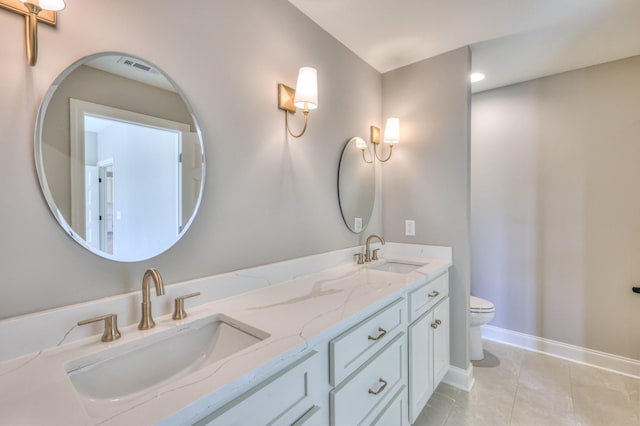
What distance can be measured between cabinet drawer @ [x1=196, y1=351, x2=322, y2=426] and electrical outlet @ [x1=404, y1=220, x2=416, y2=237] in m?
1.57

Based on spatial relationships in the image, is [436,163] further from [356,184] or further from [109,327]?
[109,327]

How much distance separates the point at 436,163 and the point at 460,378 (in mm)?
1551

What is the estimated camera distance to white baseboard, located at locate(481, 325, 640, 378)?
7.11ft

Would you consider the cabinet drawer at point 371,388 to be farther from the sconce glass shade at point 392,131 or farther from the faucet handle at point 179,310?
the sconce glass shade at point 392,131

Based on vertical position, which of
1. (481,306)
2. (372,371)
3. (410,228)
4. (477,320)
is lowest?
(477,320)

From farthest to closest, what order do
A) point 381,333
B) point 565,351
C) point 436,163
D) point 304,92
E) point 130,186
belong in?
point 565,351 → point 436,163 → point 304,92 → point 381,333 → point 130,186

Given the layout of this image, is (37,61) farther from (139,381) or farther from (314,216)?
(314,216)

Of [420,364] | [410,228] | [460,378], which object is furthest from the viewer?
[410,228]

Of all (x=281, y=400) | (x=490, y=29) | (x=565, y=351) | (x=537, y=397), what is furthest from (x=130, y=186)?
(x=565, y=351)

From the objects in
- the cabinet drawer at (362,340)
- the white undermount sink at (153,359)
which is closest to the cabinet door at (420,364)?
the cabinet drawer at (362,340)

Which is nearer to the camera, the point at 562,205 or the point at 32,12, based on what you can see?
the point at 32,12

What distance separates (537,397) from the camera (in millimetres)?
1910

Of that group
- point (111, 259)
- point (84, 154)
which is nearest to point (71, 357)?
point (111, 259)

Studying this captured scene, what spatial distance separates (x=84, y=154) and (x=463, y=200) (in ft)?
6.87
